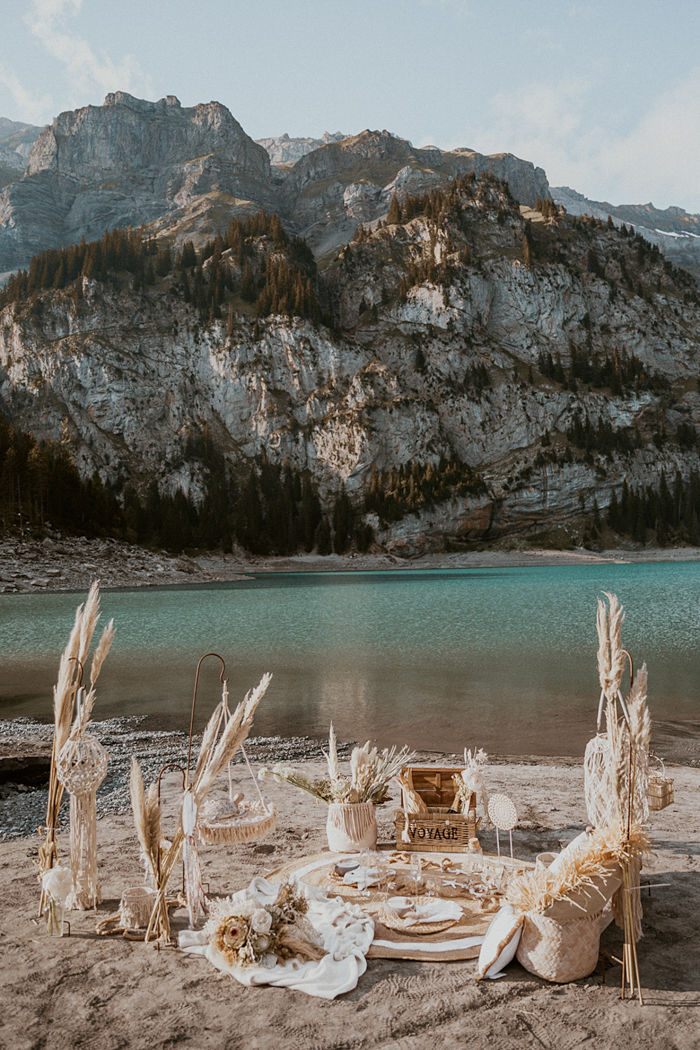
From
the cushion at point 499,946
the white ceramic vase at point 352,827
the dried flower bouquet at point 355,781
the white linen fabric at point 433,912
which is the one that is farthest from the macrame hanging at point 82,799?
the cushion at point 499,946

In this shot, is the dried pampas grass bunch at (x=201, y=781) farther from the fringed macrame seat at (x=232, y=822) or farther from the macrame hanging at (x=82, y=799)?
the macrame hanging at (x=82, y=799)

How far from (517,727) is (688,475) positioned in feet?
450

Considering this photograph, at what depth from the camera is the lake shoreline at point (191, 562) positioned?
6762cm

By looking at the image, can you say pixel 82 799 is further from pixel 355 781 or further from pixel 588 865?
pixel 588 865

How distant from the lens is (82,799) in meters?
7.41

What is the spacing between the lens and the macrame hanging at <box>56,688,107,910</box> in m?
7.23

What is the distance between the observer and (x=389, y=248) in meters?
160

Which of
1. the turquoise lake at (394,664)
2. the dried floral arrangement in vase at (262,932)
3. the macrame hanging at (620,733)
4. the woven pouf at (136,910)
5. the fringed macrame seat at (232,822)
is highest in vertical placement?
the macrame hanging at (620,733)

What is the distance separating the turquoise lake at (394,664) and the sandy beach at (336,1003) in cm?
988

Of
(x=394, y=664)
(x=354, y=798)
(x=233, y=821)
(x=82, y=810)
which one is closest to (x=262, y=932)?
(x=233, y=821)

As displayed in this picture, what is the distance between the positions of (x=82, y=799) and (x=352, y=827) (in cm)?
304

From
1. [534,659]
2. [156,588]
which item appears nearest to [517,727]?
[534,659]

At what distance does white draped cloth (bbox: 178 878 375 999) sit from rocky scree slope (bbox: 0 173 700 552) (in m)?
120

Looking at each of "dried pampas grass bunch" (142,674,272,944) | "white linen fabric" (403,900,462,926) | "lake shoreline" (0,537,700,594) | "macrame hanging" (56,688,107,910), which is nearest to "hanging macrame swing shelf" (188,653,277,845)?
"dried pampas grass bunch" (142,674,272,944)
